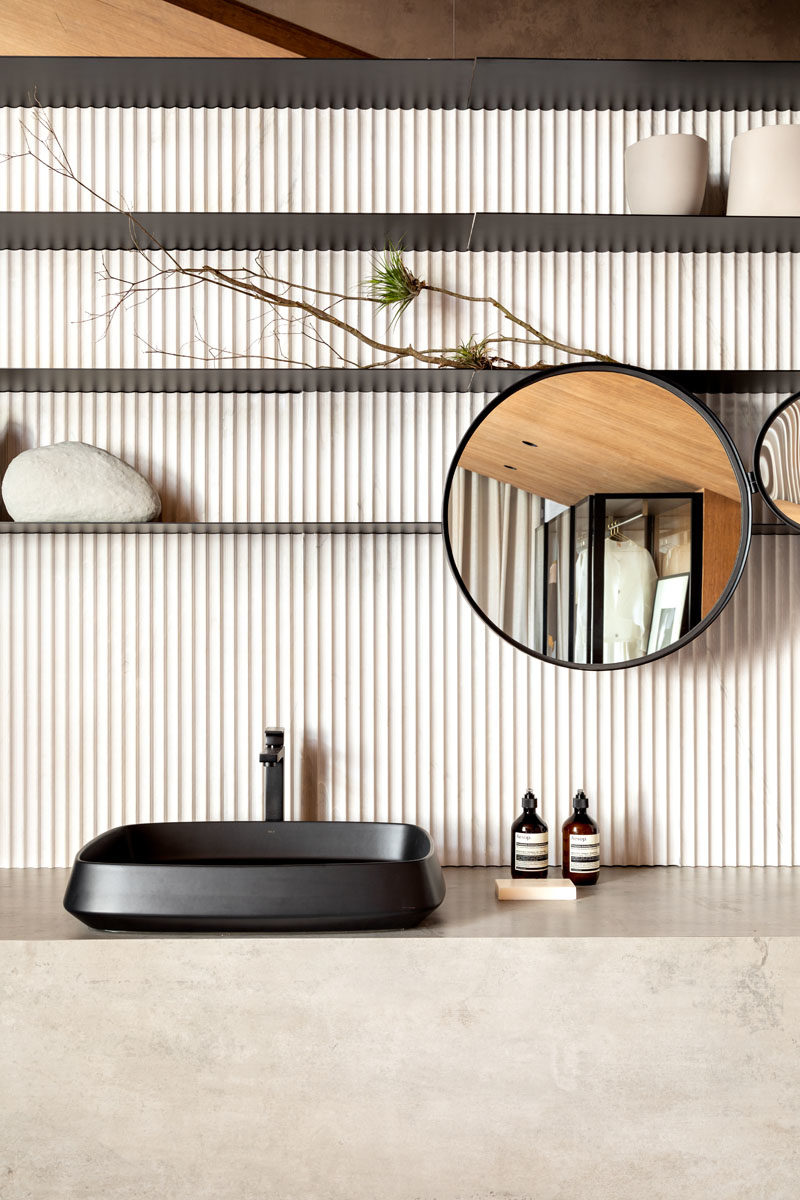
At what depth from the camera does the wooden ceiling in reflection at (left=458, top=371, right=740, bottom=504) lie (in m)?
2.01

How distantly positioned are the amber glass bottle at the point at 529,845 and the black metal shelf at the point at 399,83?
1.43 meters

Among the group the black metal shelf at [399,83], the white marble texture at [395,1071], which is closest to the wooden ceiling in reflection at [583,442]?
the black metal shelf at [399,83]

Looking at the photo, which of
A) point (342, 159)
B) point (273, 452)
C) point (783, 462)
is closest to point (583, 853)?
point (783, 462)

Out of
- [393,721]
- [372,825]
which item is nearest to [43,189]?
[393,721]

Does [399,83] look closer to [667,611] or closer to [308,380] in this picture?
[308,380]

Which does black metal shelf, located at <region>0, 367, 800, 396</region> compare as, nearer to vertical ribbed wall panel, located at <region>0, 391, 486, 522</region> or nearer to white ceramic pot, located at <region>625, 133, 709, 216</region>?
vertical ribbed wall panel, located at <region>0, 391, 486, 522</region>

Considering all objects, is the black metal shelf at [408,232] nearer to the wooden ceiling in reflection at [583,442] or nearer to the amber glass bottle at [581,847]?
the wooden ceiling in reflection at [583,442]

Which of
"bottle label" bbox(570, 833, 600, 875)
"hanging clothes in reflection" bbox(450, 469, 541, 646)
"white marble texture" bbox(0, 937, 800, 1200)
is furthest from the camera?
"hanging clothes in reflection" bbox(450, 469, 541, 646)

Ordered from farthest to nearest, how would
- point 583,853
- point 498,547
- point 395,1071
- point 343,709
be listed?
point 343,709 → point 498,547 → point 583,853 → point 395,1071

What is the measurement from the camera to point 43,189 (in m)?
2.12

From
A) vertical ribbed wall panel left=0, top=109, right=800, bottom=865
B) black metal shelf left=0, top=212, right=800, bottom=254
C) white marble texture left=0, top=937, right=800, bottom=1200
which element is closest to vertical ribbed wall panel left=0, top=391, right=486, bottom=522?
vertical ribbed wall panel left=0, top=109, right=800, bottom=865

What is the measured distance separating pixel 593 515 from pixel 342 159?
36.4 inches

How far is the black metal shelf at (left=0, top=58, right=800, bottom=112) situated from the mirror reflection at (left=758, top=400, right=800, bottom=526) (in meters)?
0.67

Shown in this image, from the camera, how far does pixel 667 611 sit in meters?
2.00
